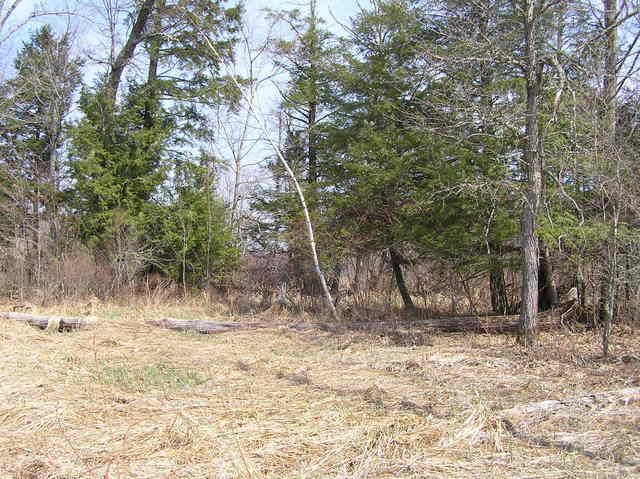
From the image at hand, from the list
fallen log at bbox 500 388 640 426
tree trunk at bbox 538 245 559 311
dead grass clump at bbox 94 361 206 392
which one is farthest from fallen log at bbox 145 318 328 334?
fallen log at bbox 500 388 640 426

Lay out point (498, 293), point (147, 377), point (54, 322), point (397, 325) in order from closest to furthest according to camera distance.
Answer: point (147, 377)
point (54, 322)
point (397, 325)
point (498, 293)

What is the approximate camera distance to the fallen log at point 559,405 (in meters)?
4.59

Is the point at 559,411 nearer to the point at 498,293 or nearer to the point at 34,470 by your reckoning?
the point at 34,470

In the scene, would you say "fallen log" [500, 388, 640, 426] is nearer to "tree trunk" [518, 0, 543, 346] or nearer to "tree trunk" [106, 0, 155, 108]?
"tree trunk" [518, 0, 543, 346]

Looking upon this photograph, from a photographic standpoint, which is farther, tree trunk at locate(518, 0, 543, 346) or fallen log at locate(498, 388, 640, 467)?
tree trunk at locate(518, 0, 543, 346)

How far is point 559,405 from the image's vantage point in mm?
4824

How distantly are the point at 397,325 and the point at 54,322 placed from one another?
7083 mm

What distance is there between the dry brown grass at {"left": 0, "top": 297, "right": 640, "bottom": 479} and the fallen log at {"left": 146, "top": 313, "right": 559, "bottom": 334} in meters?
1.17

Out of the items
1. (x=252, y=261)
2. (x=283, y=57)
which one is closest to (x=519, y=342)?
(x=252, y=261)

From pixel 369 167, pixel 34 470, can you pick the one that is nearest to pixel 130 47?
pixel 369 167

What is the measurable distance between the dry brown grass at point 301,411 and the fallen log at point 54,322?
1063 mm

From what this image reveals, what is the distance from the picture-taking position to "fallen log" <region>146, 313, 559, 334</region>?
10086 millimetres

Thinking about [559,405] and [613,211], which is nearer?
[559,405]

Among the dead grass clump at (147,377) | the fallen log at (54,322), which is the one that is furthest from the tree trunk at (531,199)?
the fallen log at (54,322)
